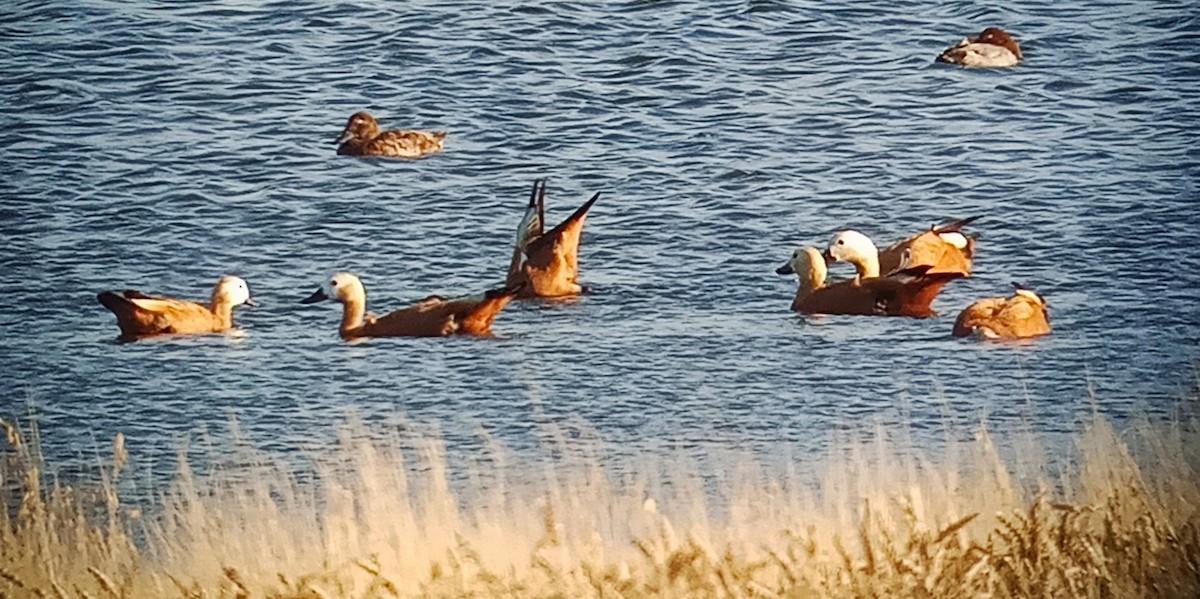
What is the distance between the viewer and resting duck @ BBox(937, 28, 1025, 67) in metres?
3.72

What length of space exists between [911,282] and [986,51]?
502mm

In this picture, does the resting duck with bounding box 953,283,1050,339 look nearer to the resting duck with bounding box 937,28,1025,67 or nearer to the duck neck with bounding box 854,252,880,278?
the duck neck with bounding box 854,252,880,278

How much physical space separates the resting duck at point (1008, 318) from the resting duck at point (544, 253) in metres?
0.74

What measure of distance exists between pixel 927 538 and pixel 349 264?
1199 mm

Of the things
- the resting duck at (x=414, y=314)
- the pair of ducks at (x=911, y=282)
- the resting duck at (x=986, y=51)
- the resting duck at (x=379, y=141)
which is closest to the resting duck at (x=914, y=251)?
the pair of ducks at (x=911, y=282)

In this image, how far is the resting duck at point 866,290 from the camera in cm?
356

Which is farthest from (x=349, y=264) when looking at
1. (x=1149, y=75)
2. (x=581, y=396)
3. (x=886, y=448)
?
(x=1149, y=75)

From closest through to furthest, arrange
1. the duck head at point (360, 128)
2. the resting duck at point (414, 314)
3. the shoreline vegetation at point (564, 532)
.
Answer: the shoreline vegetation at point (564, 532) < the resting duck at point (414, 314) < the duck head at point (360, 128)

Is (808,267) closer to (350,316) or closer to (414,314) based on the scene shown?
(414,314)

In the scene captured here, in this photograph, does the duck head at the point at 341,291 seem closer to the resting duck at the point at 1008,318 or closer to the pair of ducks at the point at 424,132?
the pair of ducks at the point at 424,132

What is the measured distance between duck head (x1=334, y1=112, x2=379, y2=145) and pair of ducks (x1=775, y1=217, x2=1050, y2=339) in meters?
0.83

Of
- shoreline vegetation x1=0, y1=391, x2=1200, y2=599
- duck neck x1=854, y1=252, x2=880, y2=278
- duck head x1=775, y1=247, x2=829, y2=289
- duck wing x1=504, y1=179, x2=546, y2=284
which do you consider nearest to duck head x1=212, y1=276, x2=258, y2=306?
shoreline vegetation x1=0, y1=391, x2=1200, y2=599

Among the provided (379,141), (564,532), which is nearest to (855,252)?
(564,532)

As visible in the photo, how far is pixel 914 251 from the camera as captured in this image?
363 centimetres
